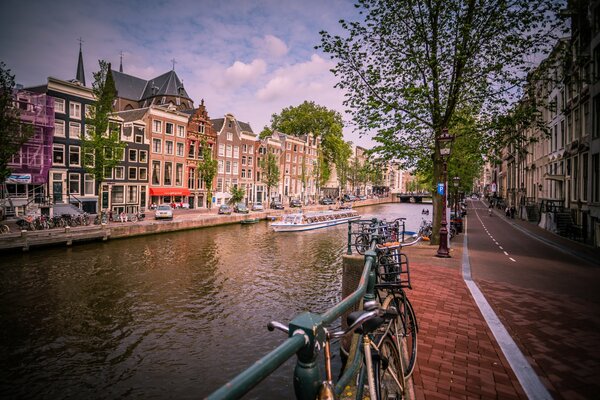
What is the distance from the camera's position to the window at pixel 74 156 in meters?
34.7

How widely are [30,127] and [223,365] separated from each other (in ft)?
94.7

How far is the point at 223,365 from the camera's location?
9.30m

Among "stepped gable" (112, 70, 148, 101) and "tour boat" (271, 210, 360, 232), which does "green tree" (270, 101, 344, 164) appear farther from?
"tour boat" (271, 210, 360, 232)

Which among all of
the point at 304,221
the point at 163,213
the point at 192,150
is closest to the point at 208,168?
the point at 192,150

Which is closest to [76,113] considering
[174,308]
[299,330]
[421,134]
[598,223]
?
[174,308]

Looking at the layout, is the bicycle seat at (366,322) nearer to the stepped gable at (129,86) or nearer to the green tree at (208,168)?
the green tree at (208,168)

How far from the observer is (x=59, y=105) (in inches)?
1330

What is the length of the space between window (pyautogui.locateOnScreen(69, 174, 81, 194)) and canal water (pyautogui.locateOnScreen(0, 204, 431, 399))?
14.7 metres

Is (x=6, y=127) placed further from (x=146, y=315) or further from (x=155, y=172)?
(x=146, y=315)

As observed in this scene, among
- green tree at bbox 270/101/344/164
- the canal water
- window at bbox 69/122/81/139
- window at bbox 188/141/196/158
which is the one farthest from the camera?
green tree at bbox 270/101/344/164

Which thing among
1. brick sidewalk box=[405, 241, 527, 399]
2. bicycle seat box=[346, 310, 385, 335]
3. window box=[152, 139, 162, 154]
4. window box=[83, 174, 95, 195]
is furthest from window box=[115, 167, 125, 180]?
bicycle seat box=[346, 310, 385, 335]

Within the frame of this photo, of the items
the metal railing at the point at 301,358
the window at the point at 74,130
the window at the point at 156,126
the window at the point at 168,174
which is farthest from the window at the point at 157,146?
the metal railing at the point at 301,358

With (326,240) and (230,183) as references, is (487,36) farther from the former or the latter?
(230,183)

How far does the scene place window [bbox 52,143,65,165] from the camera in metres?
33.4
